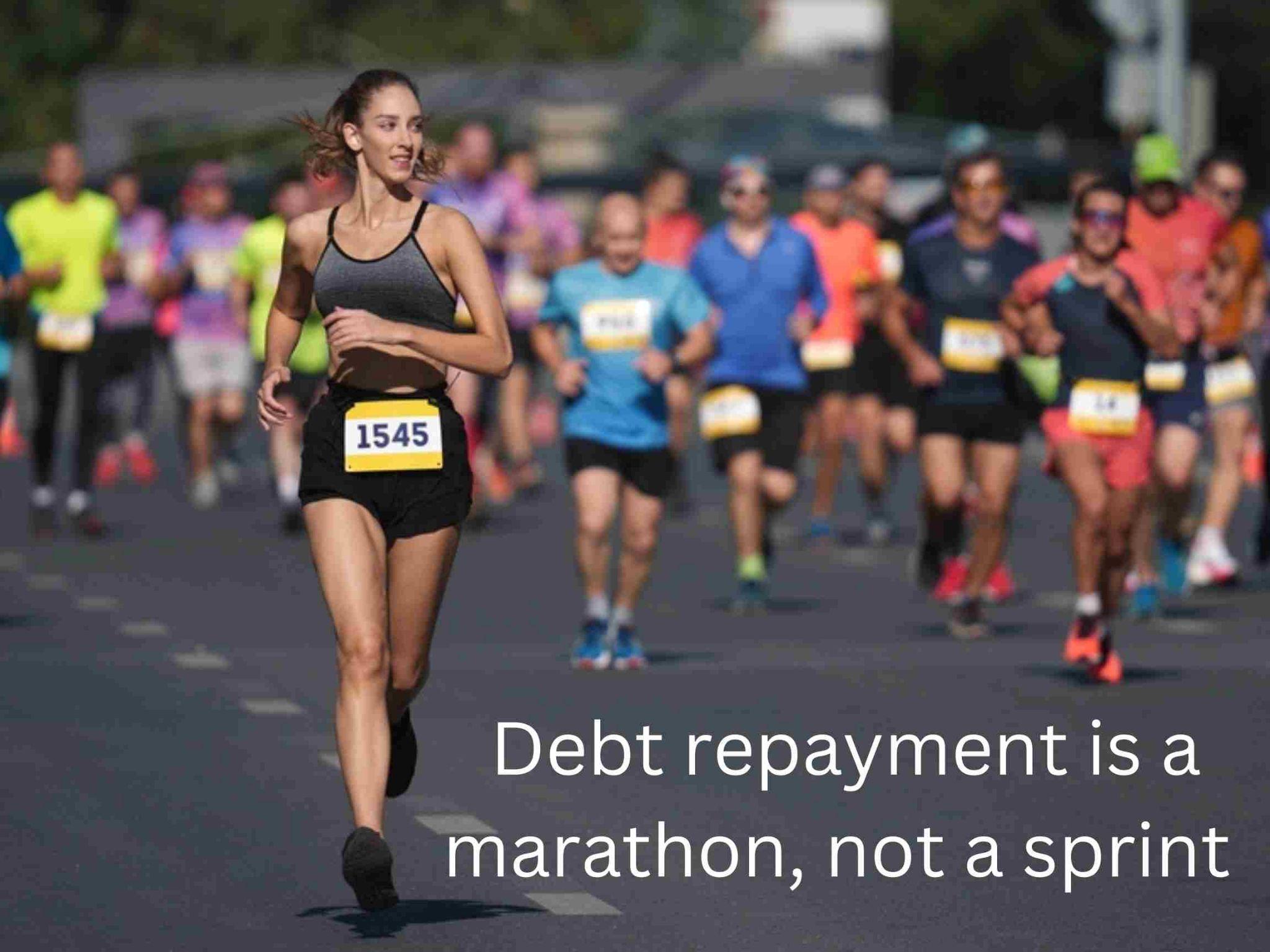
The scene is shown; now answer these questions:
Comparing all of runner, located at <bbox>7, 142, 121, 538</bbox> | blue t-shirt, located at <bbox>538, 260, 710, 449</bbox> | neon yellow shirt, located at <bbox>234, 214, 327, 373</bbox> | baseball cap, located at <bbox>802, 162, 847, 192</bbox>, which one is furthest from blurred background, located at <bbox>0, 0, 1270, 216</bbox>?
blue t-shirt, located at <bbox>538, 260, 710, 449</bbox>

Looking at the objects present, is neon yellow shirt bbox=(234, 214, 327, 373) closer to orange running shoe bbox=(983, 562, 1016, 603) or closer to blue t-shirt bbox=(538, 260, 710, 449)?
orange running shoe bbox=(983, 562, 1016, 603)

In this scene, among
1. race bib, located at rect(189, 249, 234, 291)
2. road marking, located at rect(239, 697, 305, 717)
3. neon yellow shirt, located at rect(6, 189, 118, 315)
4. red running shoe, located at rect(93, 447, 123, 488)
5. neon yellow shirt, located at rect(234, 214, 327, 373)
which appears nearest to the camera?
road marking, located at rect(239, 697, 305, 717)

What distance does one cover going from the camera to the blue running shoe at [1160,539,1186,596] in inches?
695

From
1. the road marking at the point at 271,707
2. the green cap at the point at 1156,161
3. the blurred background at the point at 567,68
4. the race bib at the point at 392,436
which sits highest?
the blurred background at the point at 567,68

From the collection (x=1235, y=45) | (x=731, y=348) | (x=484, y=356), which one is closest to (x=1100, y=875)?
(x=484, y=356)

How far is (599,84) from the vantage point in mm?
75125

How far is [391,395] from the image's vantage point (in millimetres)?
9164

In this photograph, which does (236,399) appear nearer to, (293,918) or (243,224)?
(243,224)

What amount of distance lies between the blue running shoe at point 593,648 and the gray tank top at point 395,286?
5.33 metres

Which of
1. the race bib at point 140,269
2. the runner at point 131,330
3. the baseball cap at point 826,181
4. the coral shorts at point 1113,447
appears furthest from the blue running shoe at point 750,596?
the race bib at point 140,269

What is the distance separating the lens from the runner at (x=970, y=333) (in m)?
16.2

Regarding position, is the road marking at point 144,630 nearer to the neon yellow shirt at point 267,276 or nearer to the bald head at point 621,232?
the bald head at point 621,232

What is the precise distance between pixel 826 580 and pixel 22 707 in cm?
636

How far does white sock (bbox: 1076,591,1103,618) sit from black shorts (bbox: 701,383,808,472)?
3.63m
